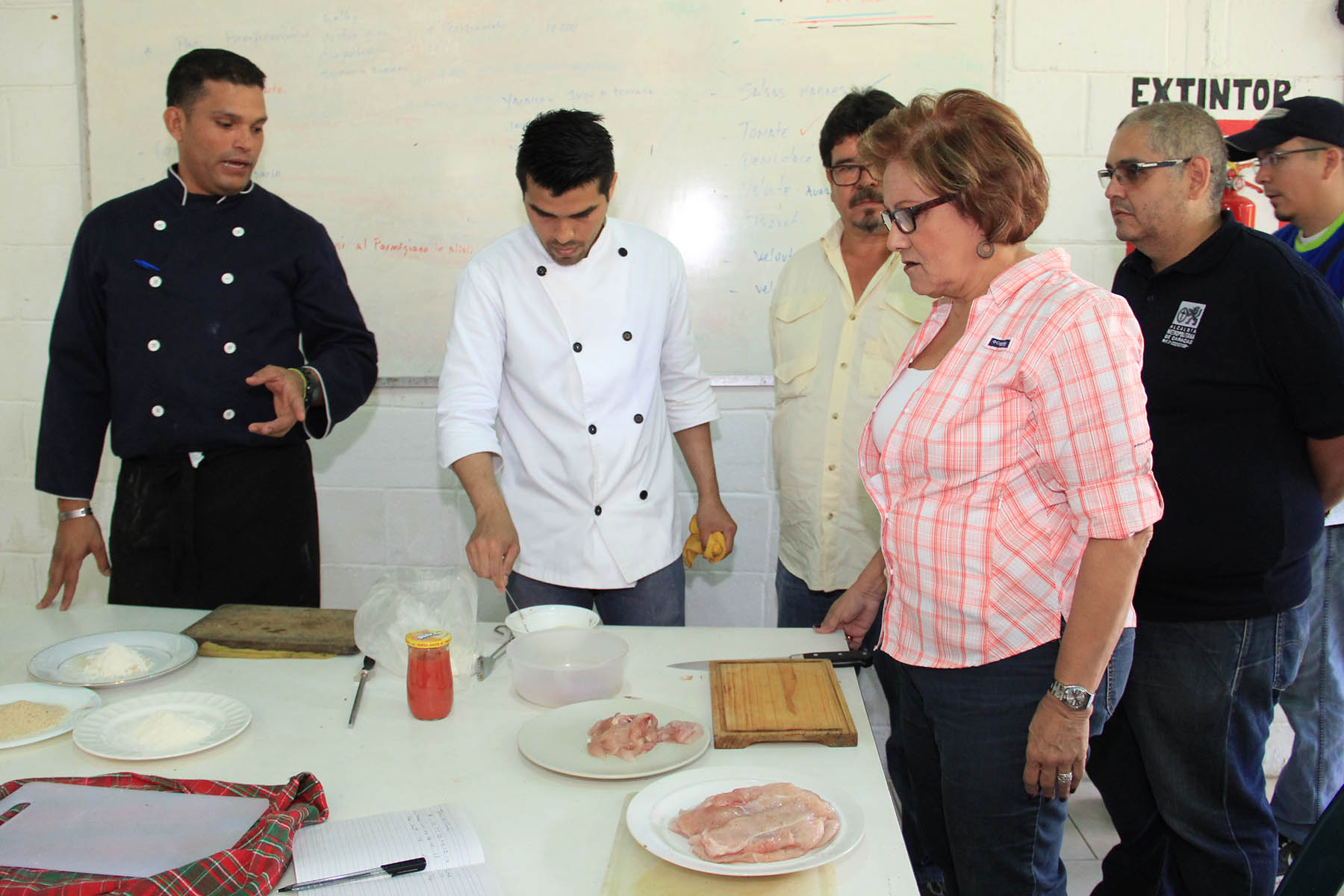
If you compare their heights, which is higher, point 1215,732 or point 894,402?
point 894,402

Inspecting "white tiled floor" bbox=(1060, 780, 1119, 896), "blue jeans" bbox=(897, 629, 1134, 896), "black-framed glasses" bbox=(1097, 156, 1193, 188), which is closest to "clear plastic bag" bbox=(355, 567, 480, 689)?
"blue jeans" bbox=(897, 629, 1134, 896)

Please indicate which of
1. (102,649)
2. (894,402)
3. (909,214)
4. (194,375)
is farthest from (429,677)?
(194,375)

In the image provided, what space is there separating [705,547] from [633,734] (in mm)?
781

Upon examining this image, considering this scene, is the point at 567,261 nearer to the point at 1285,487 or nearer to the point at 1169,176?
the point at 1169,176

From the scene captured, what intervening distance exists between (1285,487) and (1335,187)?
0.85 metres

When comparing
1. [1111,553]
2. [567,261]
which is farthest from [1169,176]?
[567,261]

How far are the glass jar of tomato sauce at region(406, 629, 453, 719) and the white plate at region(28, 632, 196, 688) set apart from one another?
0.43m

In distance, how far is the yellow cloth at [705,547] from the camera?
1.99m

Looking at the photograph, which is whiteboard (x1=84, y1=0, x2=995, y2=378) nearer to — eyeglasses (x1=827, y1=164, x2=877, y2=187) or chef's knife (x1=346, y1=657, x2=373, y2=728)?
eyeglasses (x1=827, y1=164, x2=877, y2=187)

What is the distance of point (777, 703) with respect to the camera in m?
1.40

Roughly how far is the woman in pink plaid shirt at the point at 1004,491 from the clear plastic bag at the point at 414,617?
2.19ft

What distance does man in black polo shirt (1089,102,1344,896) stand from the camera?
1681 millimetres

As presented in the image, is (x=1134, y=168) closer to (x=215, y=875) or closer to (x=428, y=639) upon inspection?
(x=428, y=639)

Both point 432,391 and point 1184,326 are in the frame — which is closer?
point 1184,326
